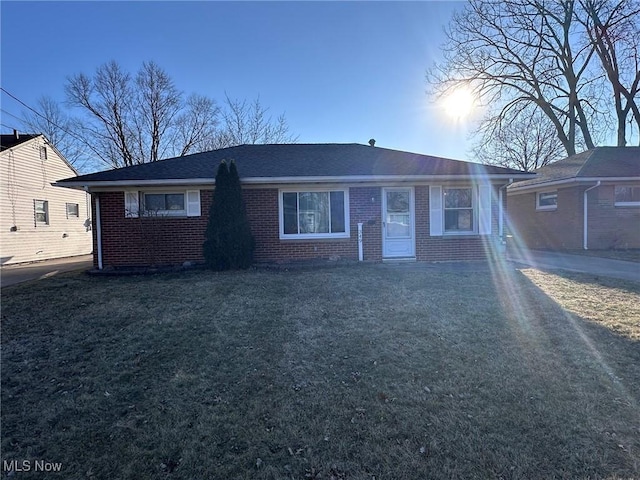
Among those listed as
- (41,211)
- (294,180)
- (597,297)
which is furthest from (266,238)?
(41,211)

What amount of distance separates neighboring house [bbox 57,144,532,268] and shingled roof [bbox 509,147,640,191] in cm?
417

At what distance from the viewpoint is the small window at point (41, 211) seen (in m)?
16.5

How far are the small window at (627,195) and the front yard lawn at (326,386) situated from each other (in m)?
9.51

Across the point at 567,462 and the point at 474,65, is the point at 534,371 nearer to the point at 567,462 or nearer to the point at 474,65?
the point at 567,462

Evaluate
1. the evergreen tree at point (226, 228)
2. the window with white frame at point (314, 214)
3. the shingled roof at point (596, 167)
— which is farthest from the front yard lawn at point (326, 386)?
the shingled roof at point (596, 167)

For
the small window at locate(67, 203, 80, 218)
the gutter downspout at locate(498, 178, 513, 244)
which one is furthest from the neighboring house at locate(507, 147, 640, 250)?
the small window at locate(67, 203, 80, 218)

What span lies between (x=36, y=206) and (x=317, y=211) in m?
13.9

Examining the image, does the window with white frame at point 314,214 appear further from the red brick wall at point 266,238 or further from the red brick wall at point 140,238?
the red brick wall at point 140,238

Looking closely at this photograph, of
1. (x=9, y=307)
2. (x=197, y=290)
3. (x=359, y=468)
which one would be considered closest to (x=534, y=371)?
(x=359, y=468)

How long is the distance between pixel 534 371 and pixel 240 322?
3733mm

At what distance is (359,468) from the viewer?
2465mm

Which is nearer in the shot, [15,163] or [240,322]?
[240,322]

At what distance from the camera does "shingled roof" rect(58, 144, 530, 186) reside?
9.96 meters

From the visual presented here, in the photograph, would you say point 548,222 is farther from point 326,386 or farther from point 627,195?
point 326,386
